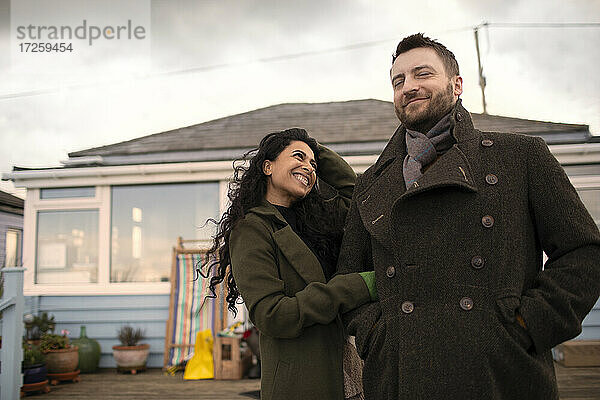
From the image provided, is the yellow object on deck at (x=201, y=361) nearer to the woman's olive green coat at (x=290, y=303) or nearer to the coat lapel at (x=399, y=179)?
the woman's olive green coat at (x=290, y=303)

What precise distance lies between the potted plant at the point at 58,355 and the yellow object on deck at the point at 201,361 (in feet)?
3.68


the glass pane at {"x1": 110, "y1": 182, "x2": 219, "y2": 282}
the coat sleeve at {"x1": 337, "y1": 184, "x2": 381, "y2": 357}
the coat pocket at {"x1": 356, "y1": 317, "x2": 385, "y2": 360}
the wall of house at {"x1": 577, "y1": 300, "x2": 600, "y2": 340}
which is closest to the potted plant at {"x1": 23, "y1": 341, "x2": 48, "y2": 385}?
the glass pane at {"x1": 110, "y1": 182, "x2": 219, "y2": 282}

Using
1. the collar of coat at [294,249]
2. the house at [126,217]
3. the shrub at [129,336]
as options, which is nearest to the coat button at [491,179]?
the collar of coat at [294,249]

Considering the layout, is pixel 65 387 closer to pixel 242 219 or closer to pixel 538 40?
pixel 242 219

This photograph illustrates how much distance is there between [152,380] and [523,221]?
4.87 m

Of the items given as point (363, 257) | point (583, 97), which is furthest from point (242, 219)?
point (583, 97)

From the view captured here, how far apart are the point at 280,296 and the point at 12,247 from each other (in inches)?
415

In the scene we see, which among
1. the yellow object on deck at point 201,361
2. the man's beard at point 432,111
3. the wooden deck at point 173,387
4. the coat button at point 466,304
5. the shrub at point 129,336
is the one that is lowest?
the wooden deck at point 173,387

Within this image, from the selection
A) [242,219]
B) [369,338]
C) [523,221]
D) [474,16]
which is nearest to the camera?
[523,221]

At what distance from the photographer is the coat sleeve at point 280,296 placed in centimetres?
163

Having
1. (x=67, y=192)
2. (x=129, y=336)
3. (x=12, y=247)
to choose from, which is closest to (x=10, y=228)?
(x=12, y=247)

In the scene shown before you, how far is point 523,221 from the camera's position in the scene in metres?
1.40

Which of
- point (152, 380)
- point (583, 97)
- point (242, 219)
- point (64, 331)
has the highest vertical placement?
point (583, 97)

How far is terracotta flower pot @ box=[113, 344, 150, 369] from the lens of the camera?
19.0 ft
